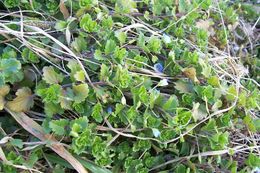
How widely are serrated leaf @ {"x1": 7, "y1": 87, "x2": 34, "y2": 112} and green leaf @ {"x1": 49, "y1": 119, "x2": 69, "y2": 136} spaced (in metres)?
0.08

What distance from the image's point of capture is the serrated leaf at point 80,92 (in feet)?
3.13

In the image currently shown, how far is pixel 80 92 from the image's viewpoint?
97 cm

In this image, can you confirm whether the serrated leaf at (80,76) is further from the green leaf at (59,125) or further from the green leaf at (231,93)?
the green leaf at (231,93)

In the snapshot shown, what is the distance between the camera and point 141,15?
4.04 ft

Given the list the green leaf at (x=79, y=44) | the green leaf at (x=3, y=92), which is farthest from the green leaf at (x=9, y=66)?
the green leaf at (x=79, y=44)

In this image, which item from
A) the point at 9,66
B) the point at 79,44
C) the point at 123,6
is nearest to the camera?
the point at 9,66

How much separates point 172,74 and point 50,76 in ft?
1.01

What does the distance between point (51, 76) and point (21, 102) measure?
8 centimetres

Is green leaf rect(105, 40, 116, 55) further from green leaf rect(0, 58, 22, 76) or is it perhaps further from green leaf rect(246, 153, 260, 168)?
green leaf rect(246, 153, 260, 168)

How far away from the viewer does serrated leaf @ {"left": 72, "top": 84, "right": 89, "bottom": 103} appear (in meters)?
0.96

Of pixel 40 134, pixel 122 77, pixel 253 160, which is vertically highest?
pixel 122 77

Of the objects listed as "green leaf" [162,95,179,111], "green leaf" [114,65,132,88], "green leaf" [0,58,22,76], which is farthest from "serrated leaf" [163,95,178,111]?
"green leaf" [0,58,22,76]

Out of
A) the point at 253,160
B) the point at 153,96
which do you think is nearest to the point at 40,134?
the point at 153,96

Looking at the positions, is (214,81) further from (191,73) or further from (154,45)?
(154,45)
